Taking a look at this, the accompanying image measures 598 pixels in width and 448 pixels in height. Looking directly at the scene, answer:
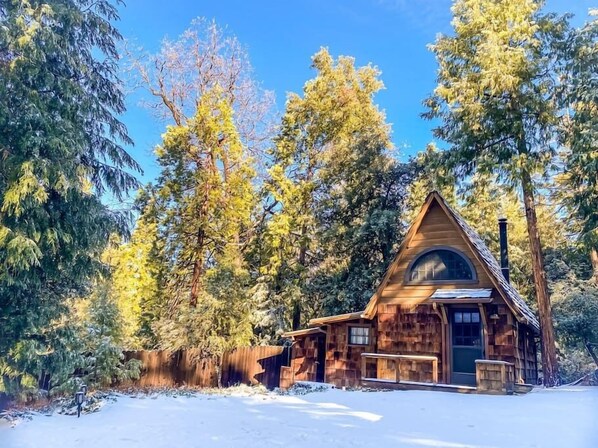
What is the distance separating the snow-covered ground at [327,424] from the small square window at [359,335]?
440cm

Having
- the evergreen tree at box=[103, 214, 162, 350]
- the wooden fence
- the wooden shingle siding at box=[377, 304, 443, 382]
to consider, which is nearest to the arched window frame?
the wooden shingle siding at box=[377, 304, 443, 382]

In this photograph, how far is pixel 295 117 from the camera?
21875 millimetres

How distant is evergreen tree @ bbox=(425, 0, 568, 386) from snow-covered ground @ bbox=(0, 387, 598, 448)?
22.1 feet

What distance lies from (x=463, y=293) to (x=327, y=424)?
656cm

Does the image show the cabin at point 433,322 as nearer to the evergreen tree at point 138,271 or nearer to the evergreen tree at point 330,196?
the evergreen tree at point 330,196

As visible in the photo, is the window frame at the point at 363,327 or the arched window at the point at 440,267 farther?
the window frame at the point at 363,327

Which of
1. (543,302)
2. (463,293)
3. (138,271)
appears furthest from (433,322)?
(138,271)

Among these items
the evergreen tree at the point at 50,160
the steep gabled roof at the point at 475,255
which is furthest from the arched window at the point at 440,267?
the evergreen tree at the point at 50,160

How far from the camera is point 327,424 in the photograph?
681 cm

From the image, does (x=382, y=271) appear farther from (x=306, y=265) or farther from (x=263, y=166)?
(x=263, y=166)

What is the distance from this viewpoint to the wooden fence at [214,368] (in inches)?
625

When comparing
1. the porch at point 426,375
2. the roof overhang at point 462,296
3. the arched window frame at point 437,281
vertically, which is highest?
the arched window frame at point 437,281

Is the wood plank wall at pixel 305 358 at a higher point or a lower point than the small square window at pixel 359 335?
lower

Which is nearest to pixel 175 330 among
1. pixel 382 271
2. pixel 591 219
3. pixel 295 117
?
pixel 382 271
